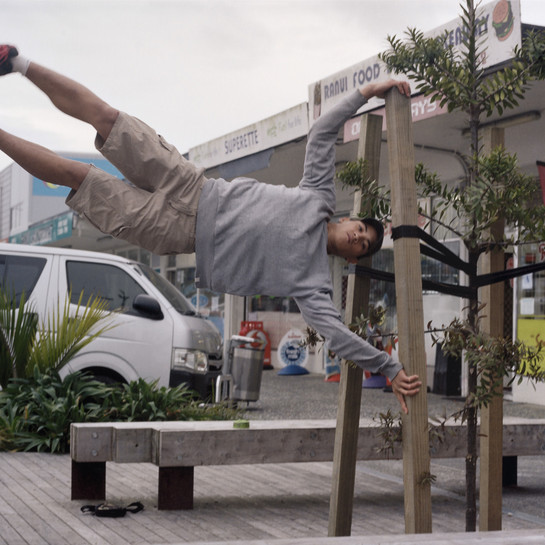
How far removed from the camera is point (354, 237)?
13.8 feet

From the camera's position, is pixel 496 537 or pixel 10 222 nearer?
pixel 496 537

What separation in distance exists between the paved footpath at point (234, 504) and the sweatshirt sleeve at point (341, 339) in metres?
1.35

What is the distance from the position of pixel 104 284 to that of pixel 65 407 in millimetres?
2115

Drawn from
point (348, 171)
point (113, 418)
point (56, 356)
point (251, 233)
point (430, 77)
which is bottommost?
point (113, 418)

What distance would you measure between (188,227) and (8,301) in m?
5.81

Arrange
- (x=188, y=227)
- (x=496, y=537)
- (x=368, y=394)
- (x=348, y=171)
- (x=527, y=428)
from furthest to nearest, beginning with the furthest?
(x=368, y=394) → (x=527, y=428) → (x=348, y=171) → (x=188, y=227) → (x=496, y=537)

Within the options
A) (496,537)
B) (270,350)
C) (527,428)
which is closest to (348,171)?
(496,537)

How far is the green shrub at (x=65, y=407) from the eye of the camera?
873 centimetres

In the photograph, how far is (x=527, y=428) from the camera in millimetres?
7387

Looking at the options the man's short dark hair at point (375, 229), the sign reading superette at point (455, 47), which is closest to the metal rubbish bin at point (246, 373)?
the sign reading superette at point (455, 47)

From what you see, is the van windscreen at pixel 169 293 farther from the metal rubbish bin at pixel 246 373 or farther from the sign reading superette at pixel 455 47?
the sign reading superette at pixel 455 47

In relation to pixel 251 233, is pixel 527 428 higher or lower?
lower

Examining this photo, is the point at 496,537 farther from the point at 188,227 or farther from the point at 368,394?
the point at 368,394

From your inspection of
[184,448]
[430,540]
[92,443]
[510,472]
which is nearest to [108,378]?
[92,443]
